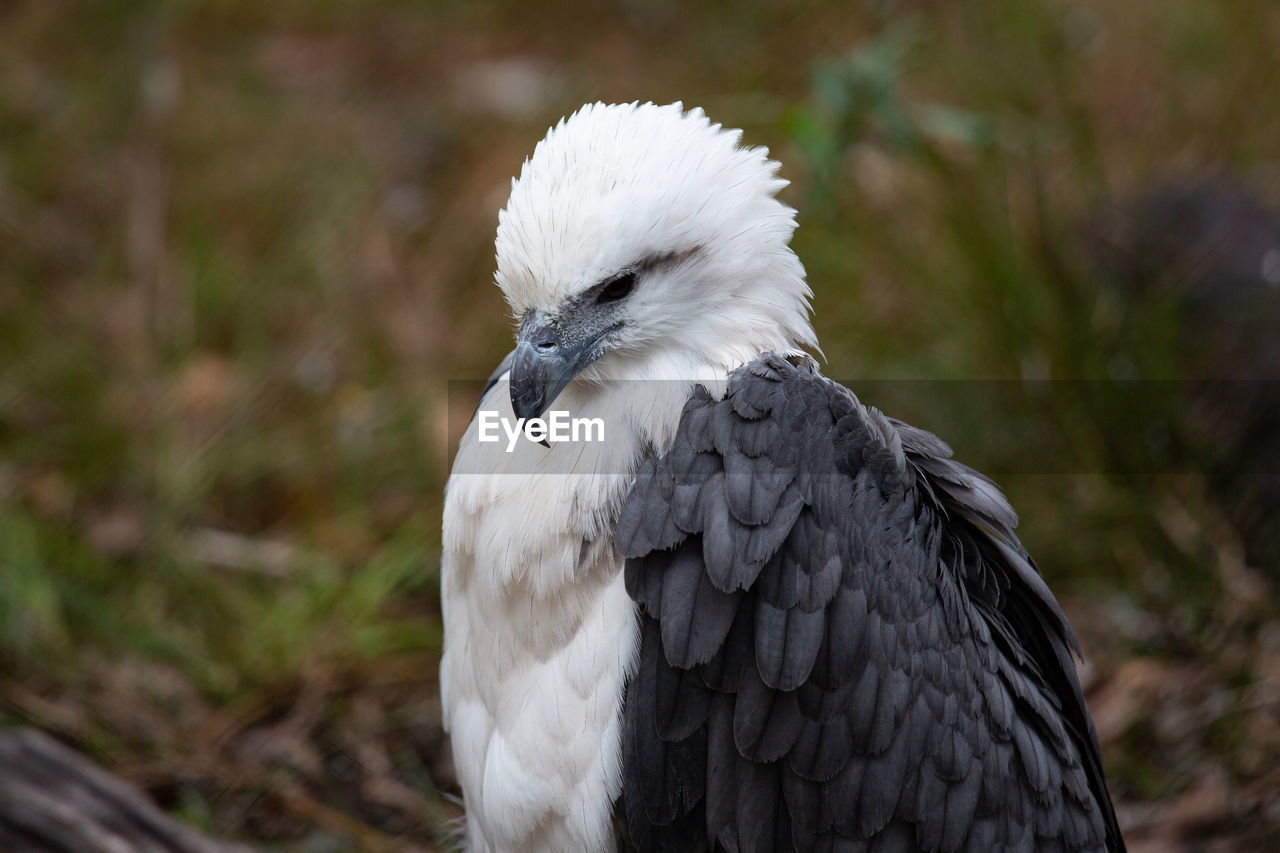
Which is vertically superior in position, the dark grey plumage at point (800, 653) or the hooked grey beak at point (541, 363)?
the hooked grey beak at point (541, 363)

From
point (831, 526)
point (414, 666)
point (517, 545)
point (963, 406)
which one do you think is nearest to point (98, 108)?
point (414, 666)

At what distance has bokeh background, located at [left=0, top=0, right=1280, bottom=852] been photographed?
3.70m

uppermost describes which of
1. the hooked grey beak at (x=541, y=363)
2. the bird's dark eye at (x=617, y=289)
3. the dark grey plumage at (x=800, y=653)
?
the bird's dark eye at (x=617, y=289)

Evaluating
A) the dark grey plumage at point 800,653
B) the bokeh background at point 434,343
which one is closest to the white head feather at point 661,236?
the dark grey plumage at point 800,653

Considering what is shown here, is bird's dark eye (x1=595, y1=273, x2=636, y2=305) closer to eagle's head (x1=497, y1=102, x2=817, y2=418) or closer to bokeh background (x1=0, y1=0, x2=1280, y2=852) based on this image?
eagle's head (x1=497, y1=102, x2=817, y2=418)

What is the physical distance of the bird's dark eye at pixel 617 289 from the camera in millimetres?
2270

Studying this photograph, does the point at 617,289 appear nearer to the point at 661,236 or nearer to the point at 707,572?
the point at 661,236

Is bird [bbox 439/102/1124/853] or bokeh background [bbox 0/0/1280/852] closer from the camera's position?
bird [bbox 439/102/1124/853]

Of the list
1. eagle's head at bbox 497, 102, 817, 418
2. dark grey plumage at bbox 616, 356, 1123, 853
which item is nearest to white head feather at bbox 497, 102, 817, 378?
eagle's head at bbox 497, 102, 817, 418

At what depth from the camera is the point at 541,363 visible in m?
2.25

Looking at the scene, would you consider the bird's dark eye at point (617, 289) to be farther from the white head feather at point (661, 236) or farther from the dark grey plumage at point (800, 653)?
the dark grey plumage at point (800, 653)

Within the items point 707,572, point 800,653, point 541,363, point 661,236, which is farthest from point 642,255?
point 800,653

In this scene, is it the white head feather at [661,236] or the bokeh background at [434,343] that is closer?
the white head feather at [661,236]

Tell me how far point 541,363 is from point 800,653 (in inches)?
28.0
